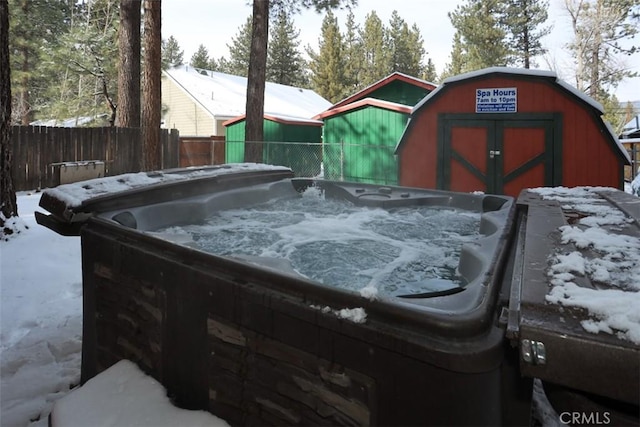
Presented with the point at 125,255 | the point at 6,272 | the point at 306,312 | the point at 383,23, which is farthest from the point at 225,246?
the point at 383,23

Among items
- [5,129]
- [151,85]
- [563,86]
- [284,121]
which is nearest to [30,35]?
[284,121]

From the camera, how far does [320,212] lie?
3.97 meters

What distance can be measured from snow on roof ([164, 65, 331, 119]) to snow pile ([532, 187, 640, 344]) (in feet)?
54.2

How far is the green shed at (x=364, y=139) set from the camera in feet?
34.1

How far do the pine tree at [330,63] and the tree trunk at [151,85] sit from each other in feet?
78.3

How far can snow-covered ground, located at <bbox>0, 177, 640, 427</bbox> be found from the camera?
165 centimetres

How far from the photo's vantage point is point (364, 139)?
11.0 metres

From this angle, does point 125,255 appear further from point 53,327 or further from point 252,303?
point 53,327

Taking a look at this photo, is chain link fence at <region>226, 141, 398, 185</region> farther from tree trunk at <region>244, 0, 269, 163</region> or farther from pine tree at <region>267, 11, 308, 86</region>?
pine tree at <region>267, 11, 308, 86</region>

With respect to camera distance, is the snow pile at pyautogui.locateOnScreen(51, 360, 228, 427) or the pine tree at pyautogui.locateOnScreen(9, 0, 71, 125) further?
the pine tree at pyautogui.locateOnScreen(9, 0, 71, 125)

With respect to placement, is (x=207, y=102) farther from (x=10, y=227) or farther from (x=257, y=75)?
(x=10, y=227)

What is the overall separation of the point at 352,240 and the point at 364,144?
7664 mm

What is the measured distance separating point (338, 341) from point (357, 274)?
49.0 inches

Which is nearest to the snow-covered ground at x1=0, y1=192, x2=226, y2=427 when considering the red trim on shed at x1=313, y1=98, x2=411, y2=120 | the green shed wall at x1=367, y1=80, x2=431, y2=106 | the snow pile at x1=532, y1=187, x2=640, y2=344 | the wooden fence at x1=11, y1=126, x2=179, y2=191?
the snow pile at x1=532, y1=187, x2=640, y2=344
